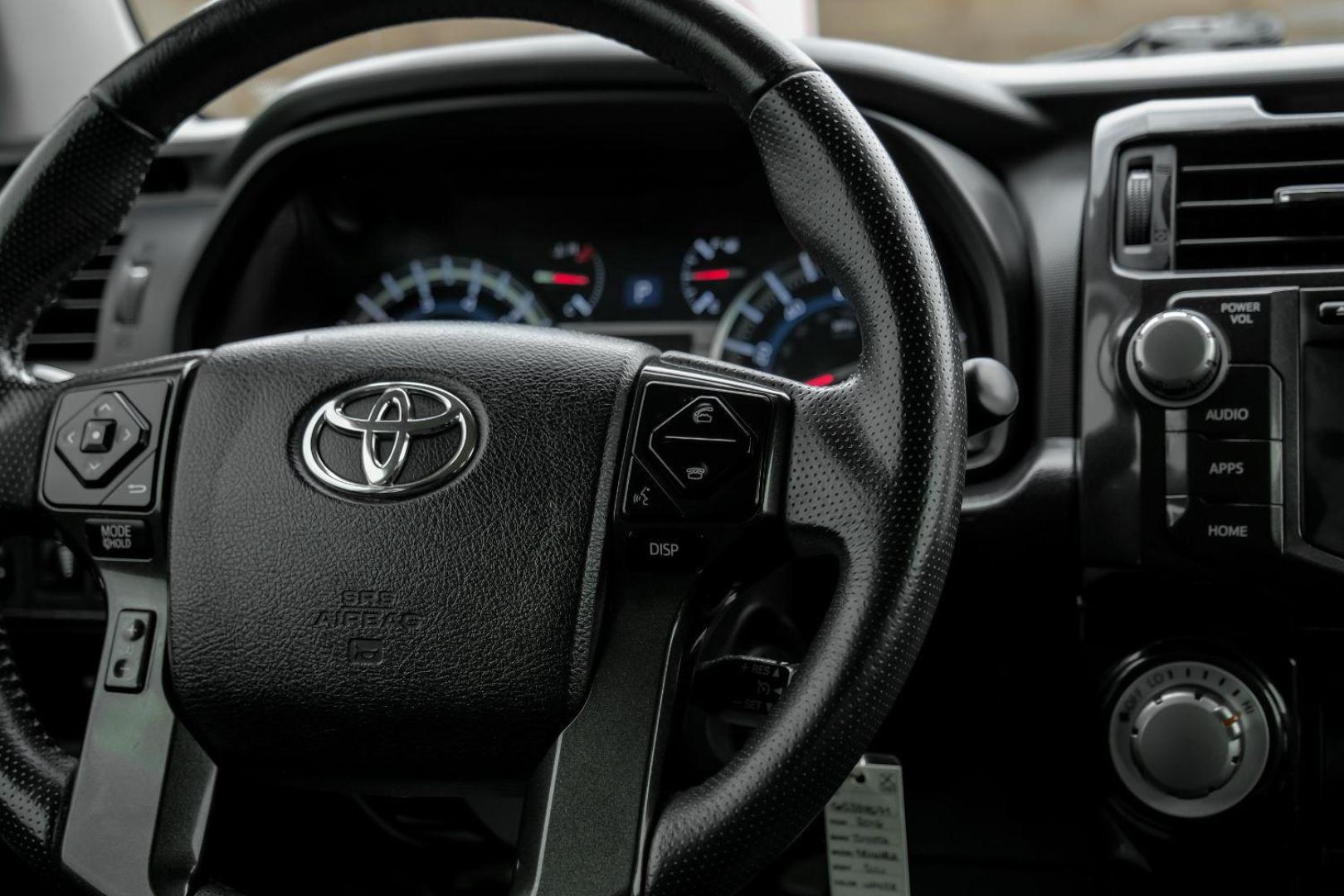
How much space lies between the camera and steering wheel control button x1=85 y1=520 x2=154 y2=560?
2.82 ft

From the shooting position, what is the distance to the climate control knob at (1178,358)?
1046mm

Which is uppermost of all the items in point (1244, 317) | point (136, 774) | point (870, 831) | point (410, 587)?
point (1244, 317)

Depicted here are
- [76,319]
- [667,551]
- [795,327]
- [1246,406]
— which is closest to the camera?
[667,551]

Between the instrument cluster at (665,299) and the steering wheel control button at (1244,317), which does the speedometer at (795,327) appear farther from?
the steering wheel control button at (1244,317)

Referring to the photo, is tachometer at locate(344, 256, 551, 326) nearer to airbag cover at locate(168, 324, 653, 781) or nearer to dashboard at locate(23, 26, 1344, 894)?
dashboard at locate(23, 26, 1344, 894)

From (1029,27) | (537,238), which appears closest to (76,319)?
(537,238)

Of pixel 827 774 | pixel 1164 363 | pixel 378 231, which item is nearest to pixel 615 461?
pixel 827 774

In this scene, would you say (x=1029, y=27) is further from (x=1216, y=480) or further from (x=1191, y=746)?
(x=1191, y=746)

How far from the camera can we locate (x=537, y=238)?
1575 mm

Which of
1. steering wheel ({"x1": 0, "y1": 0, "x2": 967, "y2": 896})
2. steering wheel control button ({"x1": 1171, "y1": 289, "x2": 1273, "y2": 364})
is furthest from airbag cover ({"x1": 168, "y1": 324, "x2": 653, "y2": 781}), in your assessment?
steering wheel control button ({"x1": 1171, "y1": 289, "x2": 1273, "y2": 364})

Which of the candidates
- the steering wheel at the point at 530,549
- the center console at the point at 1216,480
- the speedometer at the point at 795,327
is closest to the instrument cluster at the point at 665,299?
the speedometer at the point at 795,327

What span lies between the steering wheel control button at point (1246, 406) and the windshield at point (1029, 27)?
486 mm

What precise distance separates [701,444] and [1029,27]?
93 cm

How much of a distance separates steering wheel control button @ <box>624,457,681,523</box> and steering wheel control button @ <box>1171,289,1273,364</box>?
0.51 metres
